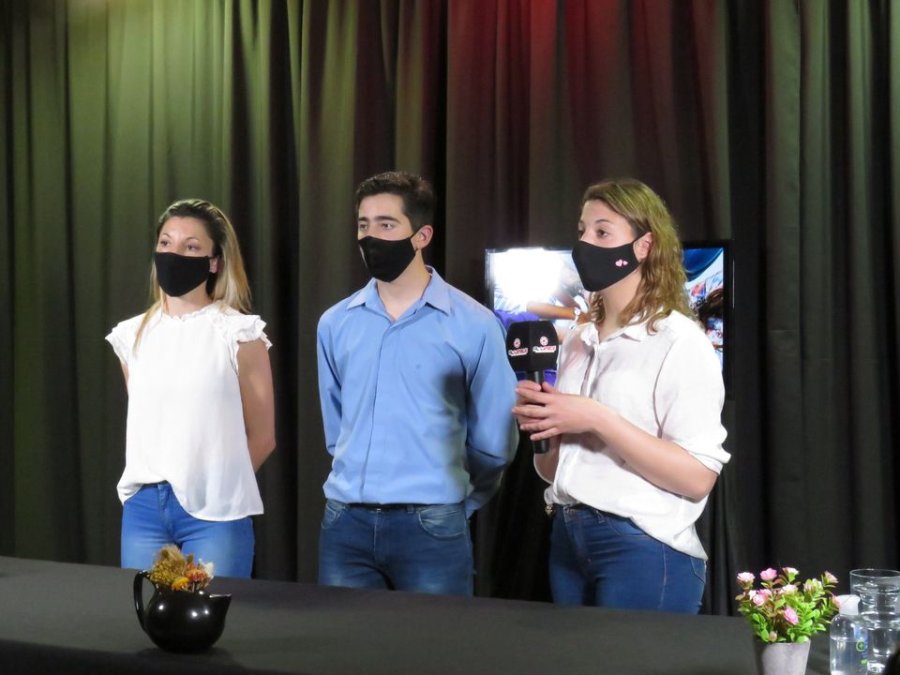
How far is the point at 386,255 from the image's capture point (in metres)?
2.73

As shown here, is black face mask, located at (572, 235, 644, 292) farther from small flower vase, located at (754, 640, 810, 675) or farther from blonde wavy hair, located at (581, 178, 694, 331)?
small flower vase, located at (754, 640, 810, 675)

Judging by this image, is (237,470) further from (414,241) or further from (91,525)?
(91,525)

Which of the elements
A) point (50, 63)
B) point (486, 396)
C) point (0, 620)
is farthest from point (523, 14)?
point (0, 620)

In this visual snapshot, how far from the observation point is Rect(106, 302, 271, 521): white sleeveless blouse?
2.58m

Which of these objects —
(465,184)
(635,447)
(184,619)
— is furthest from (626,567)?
(465,184)

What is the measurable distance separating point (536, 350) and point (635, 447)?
0.27 meters

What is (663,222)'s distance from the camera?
2.14 meters

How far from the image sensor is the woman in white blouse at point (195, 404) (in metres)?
2.56

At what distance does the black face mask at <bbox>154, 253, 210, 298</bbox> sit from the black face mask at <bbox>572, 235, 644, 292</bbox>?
3.94 ft

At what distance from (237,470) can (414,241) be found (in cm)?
74

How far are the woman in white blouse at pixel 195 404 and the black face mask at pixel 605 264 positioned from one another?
995 millimetres

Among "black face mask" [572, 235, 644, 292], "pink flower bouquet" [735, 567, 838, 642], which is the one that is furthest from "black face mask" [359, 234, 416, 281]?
"pink flower bouquet" [735, 567, 838, 642]

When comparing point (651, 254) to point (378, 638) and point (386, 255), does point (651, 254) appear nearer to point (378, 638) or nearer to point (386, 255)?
point (386, 255)

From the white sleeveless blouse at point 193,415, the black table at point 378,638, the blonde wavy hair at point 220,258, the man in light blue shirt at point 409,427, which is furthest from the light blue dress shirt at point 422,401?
the black table at point 378,638
